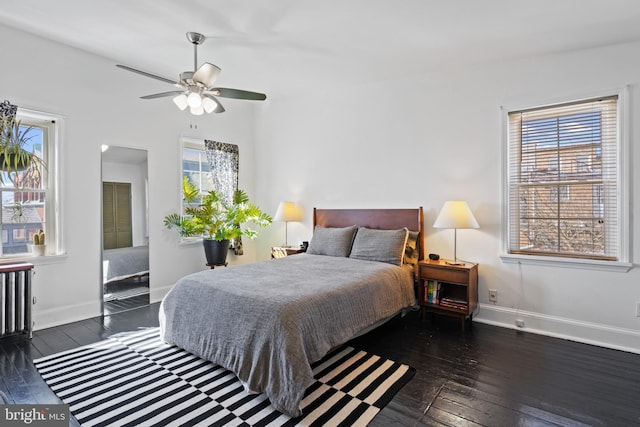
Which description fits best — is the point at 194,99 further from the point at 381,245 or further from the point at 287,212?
the point at 381,245

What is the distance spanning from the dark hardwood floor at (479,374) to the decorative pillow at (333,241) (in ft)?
3.41

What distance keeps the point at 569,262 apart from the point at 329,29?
10.4ft

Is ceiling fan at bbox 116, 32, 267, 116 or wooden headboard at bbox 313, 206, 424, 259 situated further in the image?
wooden headboard at bbox 313, 206, 424, 259

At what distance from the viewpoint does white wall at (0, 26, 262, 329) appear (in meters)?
3.49

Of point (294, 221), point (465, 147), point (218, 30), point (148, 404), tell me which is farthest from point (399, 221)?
point (148, 404)

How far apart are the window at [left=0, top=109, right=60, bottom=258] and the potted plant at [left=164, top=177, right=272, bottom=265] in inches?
50.2

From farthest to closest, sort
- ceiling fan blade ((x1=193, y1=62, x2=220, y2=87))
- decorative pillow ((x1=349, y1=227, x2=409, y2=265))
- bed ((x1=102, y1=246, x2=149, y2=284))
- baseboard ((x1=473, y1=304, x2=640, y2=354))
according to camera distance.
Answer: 1. bed ((x1=102, y1=246, x2=149, y2=284))
2. decorative pillow ((x1=349, y1=227, x2=409, y2=265))
3. baseboard ((x1=473, y1=304, x2=640, y2=354))
4. ceiling fan blade ((x1=193, y1=62, x2=220, y2=87))

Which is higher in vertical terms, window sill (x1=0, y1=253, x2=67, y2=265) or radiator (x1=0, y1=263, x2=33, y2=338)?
window sill (x1=0, y1=253, x2=67, y2=265)

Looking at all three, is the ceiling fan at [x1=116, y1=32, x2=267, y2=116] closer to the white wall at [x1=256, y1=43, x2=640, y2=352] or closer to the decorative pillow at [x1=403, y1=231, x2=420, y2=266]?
the white wall at [x1=256, y1=43, x2=640, y2=352]

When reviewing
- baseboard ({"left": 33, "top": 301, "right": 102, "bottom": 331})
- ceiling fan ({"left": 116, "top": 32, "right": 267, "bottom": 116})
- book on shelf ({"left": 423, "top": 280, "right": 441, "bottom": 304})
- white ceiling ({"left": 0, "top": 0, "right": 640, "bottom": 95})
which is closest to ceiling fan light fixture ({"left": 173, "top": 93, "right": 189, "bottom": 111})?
ceiling fan ({"left": 116, "top": 32, "right": 267, "bottom": 116})

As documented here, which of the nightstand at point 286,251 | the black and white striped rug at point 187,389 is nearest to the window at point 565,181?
the black and white striped rug at point 187,389

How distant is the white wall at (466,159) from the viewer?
317 centimetres

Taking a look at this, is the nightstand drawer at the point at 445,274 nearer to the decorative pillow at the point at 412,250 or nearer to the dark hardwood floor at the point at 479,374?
the decorative pillow at the point at 412,250

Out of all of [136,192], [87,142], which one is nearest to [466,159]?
[136,192]
